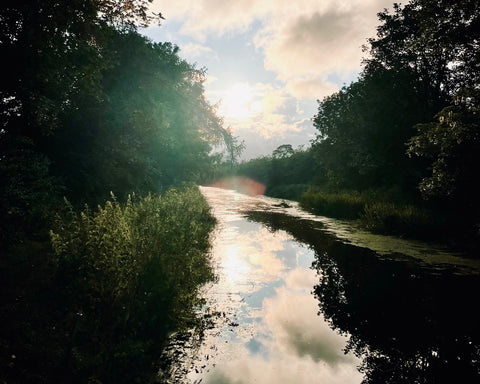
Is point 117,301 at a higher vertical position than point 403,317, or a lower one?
higher

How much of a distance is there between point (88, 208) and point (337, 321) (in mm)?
6621

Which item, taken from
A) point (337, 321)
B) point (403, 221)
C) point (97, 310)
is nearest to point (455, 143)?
point (403, 221)

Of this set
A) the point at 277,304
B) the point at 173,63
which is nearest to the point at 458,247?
the point at 277,304

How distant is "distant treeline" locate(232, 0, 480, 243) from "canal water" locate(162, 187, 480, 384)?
171 inches

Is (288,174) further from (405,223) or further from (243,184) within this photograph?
(405,223)

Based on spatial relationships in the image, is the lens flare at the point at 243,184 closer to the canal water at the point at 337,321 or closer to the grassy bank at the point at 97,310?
the canal water at the point at 337,321

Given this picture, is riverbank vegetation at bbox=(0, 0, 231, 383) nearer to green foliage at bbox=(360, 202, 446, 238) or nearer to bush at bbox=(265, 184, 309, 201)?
green foliage at bbox=(360, 202, 446, 238)

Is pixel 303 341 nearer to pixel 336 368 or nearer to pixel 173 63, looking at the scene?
pixel 336 368

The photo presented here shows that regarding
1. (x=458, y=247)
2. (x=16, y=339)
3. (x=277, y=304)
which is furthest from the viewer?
(x=458, y=247)

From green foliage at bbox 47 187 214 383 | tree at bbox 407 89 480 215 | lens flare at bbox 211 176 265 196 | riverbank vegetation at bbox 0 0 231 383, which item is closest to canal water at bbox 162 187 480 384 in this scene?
green foliage at bbox 47 187 214 383

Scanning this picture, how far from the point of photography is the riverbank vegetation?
3367mm

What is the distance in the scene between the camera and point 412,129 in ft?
68.5

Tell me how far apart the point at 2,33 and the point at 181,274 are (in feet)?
31.2

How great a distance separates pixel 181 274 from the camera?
15.7 ft
